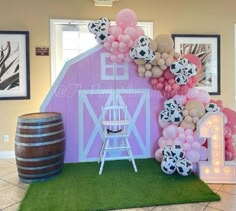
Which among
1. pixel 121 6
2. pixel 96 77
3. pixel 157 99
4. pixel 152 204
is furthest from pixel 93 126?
pixel 121 6

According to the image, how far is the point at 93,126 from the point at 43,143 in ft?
2.86

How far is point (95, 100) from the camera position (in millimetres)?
3574

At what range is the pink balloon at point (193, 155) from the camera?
3.03 m

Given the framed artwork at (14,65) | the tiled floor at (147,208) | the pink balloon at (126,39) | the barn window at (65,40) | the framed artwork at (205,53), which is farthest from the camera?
the framed artwork at (205,53)

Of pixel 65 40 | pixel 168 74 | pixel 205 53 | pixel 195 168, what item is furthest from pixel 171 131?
pixel 65 40

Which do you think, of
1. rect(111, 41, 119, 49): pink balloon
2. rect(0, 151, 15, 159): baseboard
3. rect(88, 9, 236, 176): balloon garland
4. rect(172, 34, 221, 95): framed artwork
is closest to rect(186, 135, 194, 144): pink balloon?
rect(88, 9, 236, 176): balloon garland

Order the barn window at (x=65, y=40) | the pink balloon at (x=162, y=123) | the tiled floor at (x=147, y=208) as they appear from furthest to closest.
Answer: the barn window at (x=65, y=40) → the pink balloon at (x=162, y=123) → the tiled floor at (x=147, y=208)

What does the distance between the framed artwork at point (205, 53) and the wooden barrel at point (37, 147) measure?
8.63 feet

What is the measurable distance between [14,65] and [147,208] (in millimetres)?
2920

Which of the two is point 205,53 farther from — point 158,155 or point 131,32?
point 158,155

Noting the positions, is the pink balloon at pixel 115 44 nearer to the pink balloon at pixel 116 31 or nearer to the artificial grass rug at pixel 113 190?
the pink balloon at pixel 116 31

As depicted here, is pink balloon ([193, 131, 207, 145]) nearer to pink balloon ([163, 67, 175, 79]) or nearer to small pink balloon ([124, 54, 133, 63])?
pink balloon ([163, 67, 175, 79])

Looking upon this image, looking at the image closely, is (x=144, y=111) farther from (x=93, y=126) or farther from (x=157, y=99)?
(x=93, y=126)

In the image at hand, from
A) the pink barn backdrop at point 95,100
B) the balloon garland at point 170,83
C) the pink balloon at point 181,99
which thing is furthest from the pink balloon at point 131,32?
the pink balloon at point 181,99
